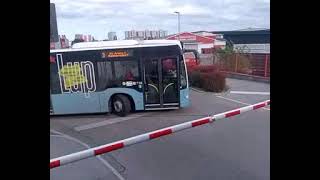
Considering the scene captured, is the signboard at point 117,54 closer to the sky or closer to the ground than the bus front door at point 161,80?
closer to the sky

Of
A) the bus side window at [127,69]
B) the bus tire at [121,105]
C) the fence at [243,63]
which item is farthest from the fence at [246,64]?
the bus tire at [121,105]

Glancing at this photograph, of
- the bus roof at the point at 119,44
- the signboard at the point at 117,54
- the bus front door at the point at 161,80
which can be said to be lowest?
the bus front door at the point at 161,80

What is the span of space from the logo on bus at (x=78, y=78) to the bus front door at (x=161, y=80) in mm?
1642

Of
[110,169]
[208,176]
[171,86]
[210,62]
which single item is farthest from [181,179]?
[210,62]

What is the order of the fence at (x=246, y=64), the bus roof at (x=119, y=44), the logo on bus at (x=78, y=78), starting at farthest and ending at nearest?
1. the fence at (x=246, y=64)
2. the bus roof at (x=119, y=44)
3. the logo on bus at (x=78, y=78)

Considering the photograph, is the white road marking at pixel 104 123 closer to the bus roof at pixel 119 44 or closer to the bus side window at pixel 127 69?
the bus side window at pixel 127 69

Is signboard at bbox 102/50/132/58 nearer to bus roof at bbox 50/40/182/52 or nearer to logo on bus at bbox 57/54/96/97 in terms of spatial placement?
bus roof at bbox 50/40/182/52

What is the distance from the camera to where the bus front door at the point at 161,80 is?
12.8 m

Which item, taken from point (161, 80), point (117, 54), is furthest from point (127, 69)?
point (161, 80)

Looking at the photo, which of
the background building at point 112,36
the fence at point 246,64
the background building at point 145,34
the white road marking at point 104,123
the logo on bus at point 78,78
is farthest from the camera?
the background building at point 145,34
